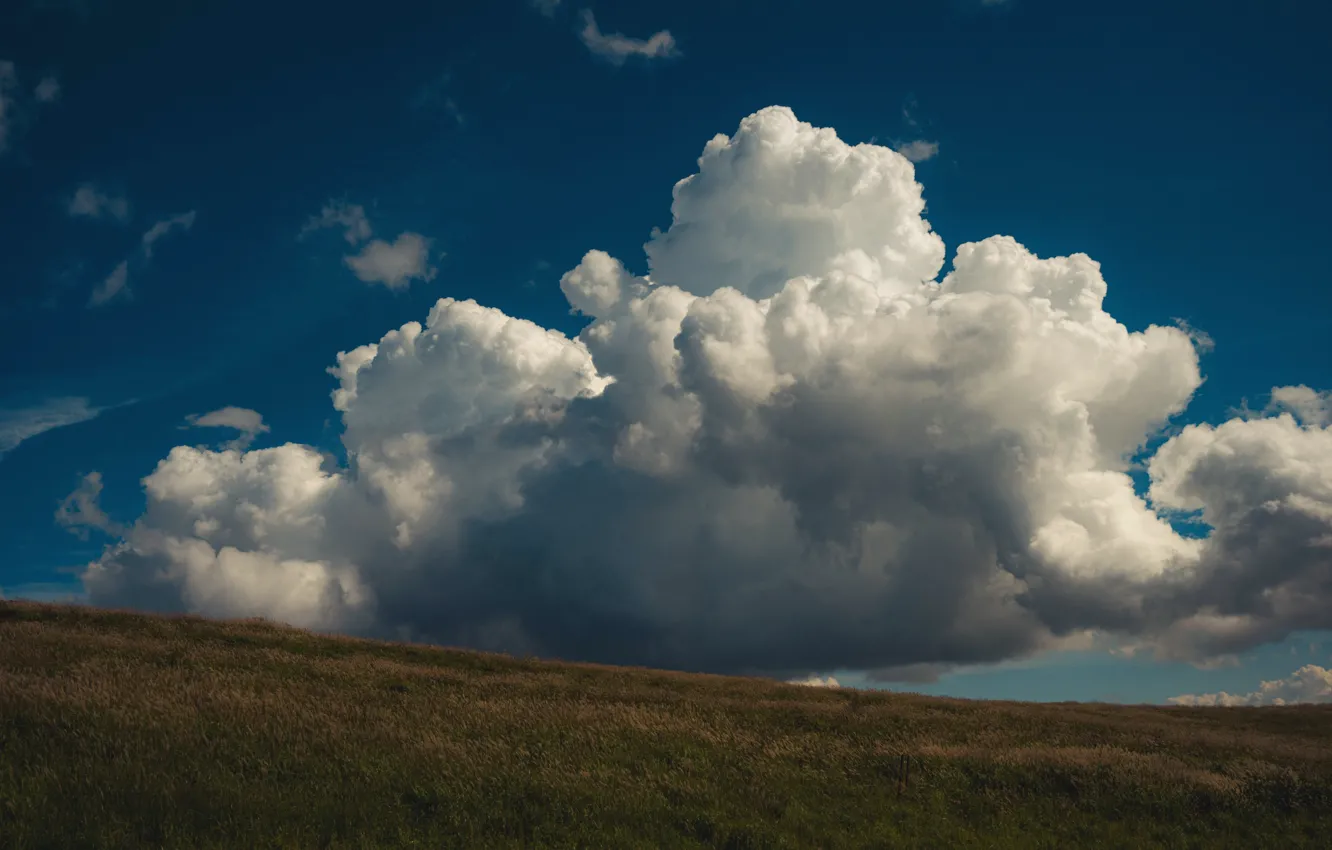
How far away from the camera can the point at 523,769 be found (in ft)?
53.4

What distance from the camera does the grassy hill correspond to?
12.9 meters

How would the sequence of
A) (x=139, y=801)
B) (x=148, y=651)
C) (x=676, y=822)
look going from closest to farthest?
(x=139, y=801) < (x=676, y=822) < (x=148, y=651)

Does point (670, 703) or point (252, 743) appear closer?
point (252, 743)

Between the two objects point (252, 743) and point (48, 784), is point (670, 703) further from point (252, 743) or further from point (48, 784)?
point (48, 784)

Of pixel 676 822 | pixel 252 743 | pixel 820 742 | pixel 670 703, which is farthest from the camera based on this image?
pixel 670 703

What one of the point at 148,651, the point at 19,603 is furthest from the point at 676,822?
the point at 19,603

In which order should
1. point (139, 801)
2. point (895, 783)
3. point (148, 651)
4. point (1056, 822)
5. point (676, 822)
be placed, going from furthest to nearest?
point (148, 651) → point (895, 783) → point (1056, 822) → point (676, 822) → point (139, 801)

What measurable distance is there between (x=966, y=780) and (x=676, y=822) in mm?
8569

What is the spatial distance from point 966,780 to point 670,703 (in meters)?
10.9

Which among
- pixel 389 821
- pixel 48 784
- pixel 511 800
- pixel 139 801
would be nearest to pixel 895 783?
pixel 511 800

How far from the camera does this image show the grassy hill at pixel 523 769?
12.9 m

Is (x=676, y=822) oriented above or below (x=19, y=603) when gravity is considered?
below

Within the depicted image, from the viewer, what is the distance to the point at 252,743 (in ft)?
51.8

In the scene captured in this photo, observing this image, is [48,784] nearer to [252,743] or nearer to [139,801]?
[139,801]
